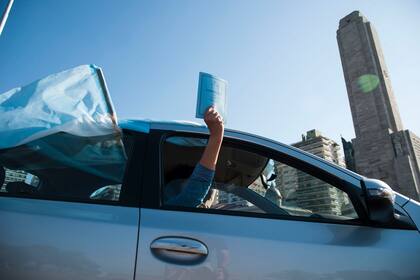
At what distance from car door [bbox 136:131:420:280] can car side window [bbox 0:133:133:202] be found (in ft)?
0.61

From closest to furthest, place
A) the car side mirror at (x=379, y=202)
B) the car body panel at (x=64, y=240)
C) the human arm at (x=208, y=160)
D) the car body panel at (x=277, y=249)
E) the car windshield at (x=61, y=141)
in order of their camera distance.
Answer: the car body panel at (x=64, y=240)
the car body panel at (x=277, y=249)
the car side mirror at (x=379, y=202)
the car windshield at (x=61, y=141)
the human arm at (x=208, y=160)

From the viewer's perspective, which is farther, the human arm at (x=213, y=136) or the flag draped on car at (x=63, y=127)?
the human arm at (x=213, y=136)

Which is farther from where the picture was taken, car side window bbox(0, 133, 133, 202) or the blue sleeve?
the blue sleeve

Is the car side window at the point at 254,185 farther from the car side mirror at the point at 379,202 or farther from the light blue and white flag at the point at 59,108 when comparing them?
the light blue and white flag at the point at 59,108

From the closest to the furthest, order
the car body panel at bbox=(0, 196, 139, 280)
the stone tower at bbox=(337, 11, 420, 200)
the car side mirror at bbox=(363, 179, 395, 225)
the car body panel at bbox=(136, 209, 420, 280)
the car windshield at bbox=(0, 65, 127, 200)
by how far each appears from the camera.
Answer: the car body panel at bbox=(0, 196, 139, 280)
the car body panel at bbox=(136, 209, 420, 280)
the car side mirror at bbox=(363, 179, 395, 225)
the car windshield at bbox=(0, 65, 127, 200)
the stone tower at bbox=(337, 11, 420, 200)

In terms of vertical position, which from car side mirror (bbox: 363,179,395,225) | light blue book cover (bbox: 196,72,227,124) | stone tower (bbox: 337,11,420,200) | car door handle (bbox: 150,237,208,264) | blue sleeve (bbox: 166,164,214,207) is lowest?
car door handle (bbox: 150,237,208,264)

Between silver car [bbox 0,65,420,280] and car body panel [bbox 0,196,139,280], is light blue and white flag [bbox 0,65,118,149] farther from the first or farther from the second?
car body panel [bbox 0,196,139,280]

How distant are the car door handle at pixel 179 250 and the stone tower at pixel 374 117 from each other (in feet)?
122

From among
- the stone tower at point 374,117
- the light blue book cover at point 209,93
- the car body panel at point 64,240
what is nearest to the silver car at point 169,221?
the car body panel at point 64,240

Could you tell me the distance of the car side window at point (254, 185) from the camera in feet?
6.10

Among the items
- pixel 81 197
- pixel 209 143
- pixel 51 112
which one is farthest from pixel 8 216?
pixel 209 143

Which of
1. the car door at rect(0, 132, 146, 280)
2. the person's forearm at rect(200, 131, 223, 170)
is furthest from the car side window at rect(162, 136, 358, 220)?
the car door at rect(0, 132, 146, 280)

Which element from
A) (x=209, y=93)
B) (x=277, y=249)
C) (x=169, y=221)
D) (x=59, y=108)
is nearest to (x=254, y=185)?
(x=209, y=93)

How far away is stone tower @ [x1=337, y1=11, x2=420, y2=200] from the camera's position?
1368 inches
